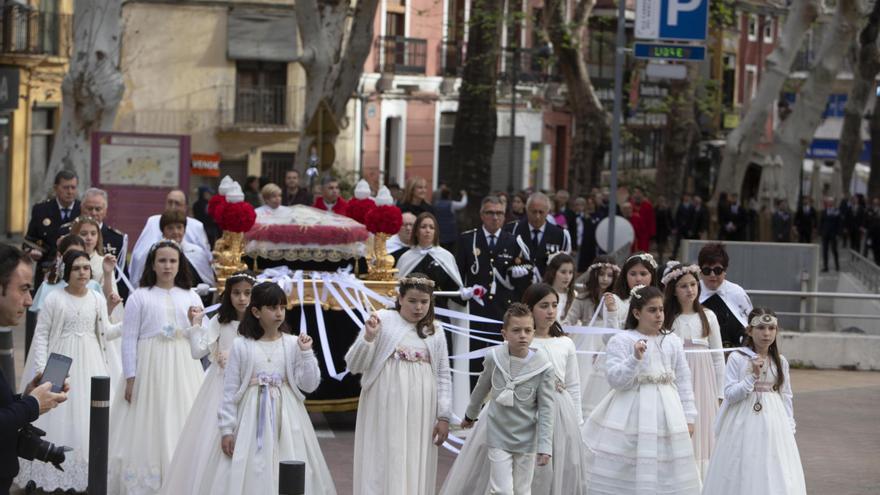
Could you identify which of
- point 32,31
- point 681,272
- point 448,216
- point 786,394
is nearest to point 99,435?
point 786,394

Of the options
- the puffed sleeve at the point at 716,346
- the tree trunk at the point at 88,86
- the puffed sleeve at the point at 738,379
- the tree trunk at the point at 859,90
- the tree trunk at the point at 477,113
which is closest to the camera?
the puffed sleeve at the point at 738,379

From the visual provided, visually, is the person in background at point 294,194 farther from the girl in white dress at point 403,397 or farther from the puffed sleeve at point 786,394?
the puffed sleeve at point 786,394

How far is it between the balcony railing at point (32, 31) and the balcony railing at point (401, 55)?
10.8 metres

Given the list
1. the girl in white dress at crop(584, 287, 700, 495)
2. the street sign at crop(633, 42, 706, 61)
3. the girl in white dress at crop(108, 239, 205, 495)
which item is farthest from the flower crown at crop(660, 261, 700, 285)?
the street sign at crop(633, 42, 706, 61)

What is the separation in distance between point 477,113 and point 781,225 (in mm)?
7600

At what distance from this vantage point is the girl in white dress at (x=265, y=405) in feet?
30.2

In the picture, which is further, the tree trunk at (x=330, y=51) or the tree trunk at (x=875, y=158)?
the tree trunk at (x=875, y=158)

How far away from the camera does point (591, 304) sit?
12305 millimetres

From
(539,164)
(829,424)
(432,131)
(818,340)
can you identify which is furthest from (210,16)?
(829,424)

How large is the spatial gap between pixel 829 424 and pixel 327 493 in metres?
6.42

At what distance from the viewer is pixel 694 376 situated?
11203 mm

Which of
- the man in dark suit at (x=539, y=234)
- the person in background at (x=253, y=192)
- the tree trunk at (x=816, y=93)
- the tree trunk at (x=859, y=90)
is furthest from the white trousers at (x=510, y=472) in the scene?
the tree trunk at (x=859, y=90)

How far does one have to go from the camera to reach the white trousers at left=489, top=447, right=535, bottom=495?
9148mm

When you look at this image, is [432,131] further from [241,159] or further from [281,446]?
[281,446]
